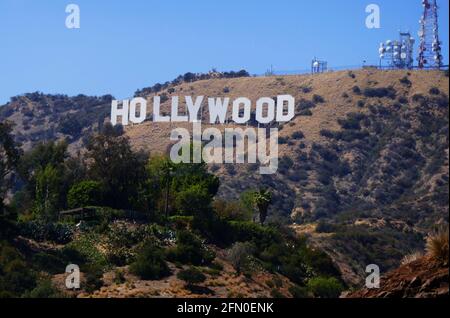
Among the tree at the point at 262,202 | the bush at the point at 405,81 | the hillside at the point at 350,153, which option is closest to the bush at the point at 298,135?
the hillside at the point at 350,153

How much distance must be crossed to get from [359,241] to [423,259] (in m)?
59.3

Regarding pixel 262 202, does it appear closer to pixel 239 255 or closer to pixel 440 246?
pixel 239 255

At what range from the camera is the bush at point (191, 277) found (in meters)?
49.5

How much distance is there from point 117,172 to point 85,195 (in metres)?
3.22

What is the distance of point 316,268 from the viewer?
6219cm

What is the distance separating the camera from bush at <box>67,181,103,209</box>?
202 feet

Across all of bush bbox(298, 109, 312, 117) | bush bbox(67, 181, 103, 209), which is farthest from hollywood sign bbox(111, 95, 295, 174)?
bush bbox(67, 181, 103, 209)

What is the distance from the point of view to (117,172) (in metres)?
63.9

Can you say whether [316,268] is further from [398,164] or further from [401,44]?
[401,44]

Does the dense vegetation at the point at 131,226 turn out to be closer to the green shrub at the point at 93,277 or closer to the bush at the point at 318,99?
the green shrub at the point at 93,277

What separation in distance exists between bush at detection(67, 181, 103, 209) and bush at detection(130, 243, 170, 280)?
991 cm

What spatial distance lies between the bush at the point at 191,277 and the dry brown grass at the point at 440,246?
1049 inches

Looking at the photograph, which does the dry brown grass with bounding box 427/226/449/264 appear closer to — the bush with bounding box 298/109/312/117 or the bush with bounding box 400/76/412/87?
the bush with bounding box 298/109/312/117
